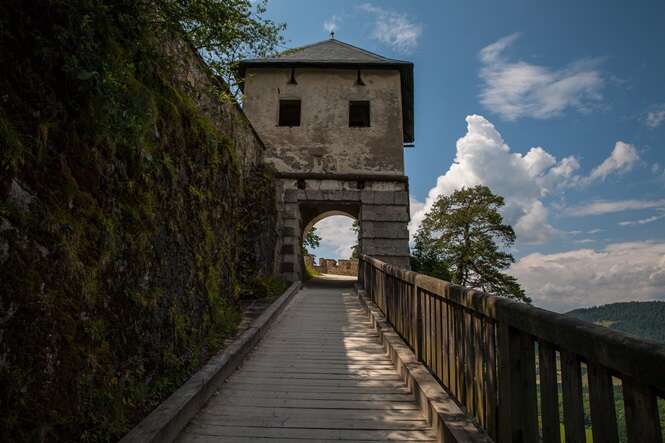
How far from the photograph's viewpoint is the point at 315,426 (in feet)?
10.3

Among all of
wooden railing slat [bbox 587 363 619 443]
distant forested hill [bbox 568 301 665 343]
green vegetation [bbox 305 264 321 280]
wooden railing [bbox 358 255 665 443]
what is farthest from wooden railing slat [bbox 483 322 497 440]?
distant forested hill [bbox 568 301 665 343]

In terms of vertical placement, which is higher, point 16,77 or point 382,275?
point 16,77

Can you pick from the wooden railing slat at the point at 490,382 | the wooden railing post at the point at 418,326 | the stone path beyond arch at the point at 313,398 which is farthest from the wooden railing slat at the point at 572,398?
the wooden railing post at the point at 418,326

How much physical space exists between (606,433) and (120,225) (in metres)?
3.10

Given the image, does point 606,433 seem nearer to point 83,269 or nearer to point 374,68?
point 83,269

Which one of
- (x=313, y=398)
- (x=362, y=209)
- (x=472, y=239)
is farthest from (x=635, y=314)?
(x=313, y=398)

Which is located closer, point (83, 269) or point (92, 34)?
point (83, 269)

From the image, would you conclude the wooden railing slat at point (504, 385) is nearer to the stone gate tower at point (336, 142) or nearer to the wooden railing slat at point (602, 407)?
the wooden railing slat at point (602, 407)

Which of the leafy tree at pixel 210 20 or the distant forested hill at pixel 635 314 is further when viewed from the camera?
the distant forested hill at pixel 635 314

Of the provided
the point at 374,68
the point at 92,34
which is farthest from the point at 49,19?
the point at 374,68

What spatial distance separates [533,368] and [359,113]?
47.7 feet

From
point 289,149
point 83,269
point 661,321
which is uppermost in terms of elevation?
point 289,149

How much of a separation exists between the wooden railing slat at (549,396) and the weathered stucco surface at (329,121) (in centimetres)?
1131

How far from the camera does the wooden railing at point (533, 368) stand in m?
1.33
